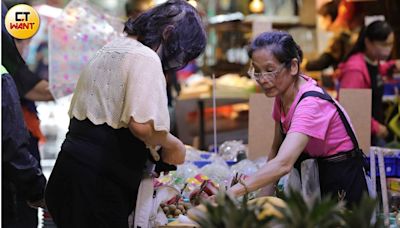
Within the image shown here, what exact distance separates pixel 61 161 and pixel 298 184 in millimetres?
1043

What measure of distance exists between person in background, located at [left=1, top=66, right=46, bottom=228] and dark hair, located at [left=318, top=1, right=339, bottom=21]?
5.23 m

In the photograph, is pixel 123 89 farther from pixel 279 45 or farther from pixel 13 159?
pixel 279 45

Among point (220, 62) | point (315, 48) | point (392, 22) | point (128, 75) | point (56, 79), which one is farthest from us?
point (220, 62)

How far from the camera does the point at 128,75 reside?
3330mm

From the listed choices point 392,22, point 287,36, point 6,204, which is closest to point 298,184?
point 287,36

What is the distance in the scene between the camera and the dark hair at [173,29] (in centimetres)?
350

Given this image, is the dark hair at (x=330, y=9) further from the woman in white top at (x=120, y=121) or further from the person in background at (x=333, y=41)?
the woman in white top at (x=120, y=121)

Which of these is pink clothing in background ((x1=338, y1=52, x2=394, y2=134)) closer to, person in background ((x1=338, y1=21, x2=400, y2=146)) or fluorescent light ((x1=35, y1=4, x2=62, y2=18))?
person in background ((x1=338, y1=21, x2=400, y2=146))

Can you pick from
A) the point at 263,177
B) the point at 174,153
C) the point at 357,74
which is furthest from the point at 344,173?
the point at 357,74

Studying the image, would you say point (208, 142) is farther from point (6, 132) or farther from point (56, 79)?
point (6, 132)

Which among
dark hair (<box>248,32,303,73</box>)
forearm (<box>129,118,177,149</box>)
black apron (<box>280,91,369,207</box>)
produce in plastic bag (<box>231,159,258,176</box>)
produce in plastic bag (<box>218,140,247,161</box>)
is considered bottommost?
produce in plastic bag (<box>218,140,247,161</box>)

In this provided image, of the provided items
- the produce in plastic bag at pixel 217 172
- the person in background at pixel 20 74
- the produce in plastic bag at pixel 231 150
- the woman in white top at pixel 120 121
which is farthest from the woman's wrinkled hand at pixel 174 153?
the produce in plastic bag at pixel 231 150

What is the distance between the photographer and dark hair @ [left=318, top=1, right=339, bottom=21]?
8.41m

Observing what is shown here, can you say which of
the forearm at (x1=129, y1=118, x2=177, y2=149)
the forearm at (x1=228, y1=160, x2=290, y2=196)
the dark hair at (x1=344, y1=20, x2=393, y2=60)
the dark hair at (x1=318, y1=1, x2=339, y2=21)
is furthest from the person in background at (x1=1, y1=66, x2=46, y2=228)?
the dark hair at (x1=318, y1=1, x2=339, y2=21)
